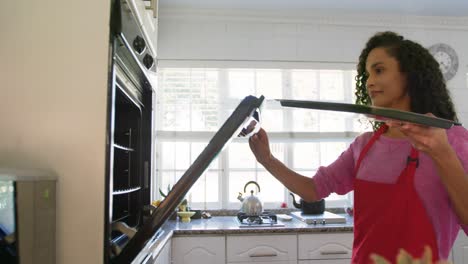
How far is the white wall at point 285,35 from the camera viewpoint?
9.64ft

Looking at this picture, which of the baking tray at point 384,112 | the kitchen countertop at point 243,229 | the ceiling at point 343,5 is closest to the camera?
the baking tray at point 384,112

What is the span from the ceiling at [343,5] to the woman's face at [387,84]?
2002 millimetres

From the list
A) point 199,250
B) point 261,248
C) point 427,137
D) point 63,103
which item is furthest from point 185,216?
point 427,137

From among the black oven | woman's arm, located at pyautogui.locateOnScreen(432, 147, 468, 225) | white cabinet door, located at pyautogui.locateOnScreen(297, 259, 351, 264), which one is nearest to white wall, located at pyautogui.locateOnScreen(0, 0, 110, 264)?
the black oven

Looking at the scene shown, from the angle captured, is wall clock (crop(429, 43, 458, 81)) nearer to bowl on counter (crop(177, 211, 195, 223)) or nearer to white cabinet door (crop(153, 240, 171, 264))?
bowl on counter (crop(177, 211, 195, 223))

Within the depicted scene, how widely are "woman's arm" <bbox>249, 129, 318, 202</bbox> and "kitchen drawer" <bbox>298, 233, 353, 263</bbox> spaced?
1.24m

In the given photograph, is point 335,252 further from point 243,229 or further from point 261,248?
point 243,229

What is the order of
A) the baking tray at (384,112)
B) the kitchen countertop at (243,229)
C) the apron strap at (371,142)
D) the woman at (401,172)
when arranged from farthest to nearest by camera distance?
the kitchen countertop at (243,229) < the apron strap at (371,142) < the woman at (401,172) < the baking tray at (384,112)

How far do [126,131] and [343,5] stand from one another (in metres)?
2.16

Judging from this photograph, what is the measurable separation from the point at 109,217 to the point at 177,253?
4.64 feet

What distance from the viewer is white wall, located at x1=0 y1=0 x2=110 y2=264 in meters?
0.94

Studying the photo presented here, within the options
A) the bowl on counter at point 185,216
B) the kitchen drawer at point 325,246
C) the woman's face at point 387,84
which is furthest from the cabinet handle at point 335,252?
the woman's face at point 387,84

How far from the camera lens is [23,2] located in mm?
978

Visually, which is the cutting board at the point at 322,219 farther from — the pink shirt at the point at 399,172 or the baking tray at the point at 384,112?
the baking tray at the point at 384,112
